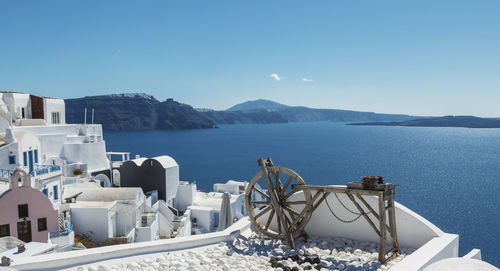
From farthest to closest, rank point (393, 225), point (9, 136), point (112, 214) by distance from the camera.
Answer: point (112, 214) < point (9, 136) < point (393, 225)

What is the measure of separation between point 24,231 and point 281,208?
12.3 m

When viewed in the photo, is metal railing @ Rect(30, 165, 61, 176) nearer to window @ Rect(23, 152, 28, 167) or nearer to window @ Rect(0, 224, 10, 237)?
window @ Rect(23, 152, 28, 167)

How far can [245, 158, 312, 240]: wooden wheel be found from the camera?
390 inches

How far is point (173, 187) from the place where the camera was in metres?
34.2

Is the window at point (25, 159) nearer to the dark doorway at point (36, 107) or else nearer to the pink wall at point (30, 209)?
the pink wall at point (30, 209)

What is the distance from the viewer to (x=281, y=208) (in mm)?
10359

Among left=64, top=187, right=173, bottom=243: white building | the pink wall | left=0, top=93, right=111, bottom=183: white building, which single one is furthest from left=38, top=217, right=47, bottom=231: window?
left=0, top=93, right=111, bottom=183: white building

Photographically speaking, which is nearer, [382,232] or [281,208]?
[382,232]

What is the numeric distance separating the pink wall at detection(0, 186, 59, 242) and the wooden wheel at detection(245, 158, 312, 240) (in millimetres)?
10610

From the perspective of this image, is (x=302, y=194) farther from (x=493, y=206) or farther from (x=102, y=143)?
(x=493, y=206)

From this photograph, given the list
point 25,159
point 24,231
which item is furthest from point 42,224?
point 25,159

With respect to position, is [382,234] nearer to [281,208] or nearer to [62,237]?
[281,208]

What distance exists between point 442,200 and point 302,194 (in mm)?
56230

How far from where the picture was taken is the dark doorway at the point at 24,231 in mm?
15659
